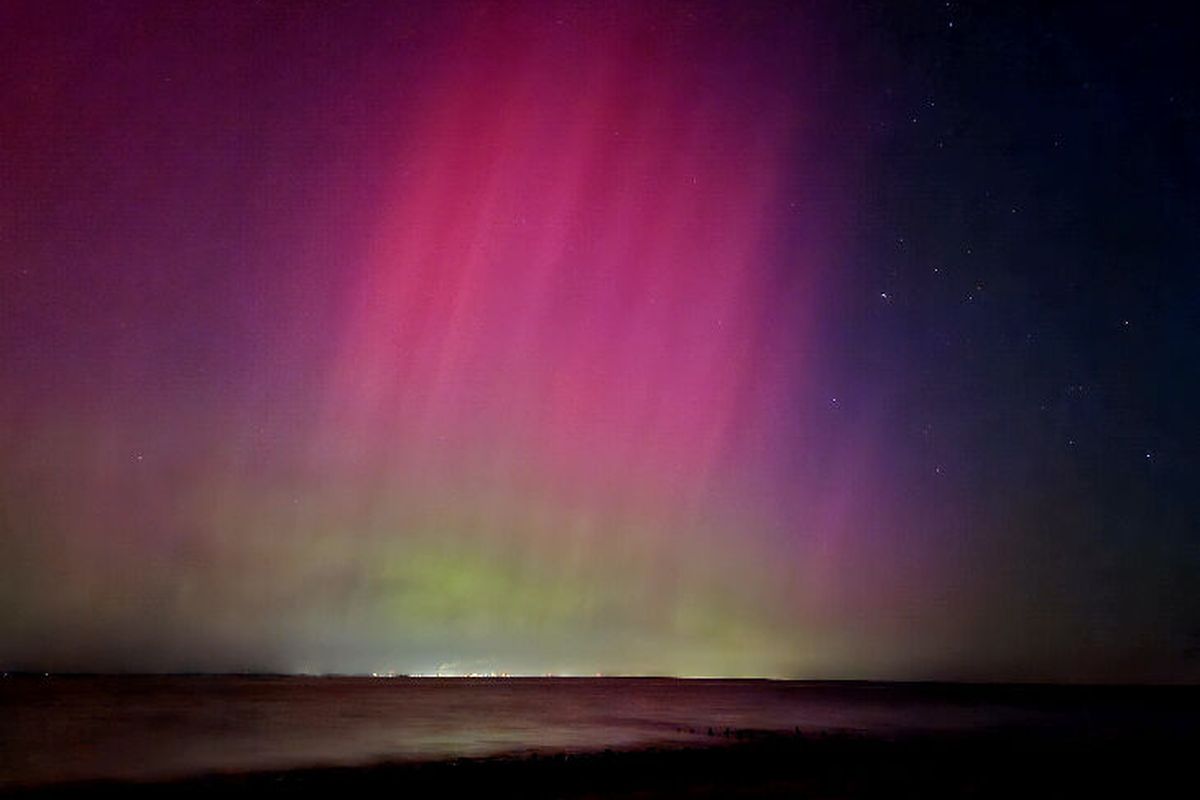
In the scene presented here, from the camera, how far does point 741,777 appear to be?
17922mm

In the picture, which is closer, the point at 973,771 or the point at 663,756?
the point at 973,771

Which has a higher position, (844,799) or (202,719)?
(202,719)

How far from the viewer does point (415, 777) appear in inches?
715

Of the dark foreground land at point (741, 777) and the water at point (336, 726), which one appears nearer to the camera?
the dark foreground land at point (741, 777)

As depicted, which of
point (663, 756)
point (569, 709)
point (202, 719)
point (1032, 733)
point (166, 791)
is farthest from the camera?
point (569, 709)

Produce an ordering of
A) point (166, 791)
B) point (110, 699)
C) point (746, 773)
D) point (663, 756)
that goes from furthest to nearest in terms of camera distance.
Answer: point (110, 699) < point (663, 756) < point (746, 773) < point (166, 791)

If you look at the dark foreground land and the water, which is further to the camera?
the water

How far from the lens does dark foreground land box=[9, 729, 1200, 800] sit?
16.2 metres

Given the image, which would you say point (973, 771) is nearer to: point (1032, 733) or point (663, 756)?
point (663, 756)

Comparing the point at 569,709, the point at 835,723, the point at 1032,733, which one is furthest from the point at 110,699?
the point at 1032,733

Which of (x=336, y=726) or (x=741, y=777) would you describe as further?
(x=336, y=726)

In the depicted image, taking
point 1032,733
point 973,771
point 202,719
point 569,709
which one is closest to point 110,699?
point 202,719

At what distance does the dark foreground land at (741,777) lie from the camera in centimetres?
1617

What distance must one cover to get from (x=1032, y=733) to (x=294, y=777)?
2366cm
